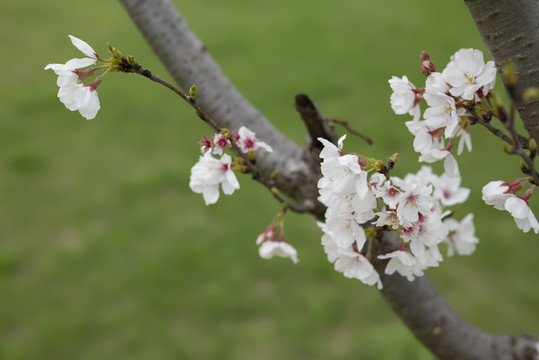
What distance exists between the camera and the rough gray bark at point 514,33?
66 centimetres

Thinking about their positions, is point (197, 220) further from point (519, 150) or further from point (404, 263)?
point (519, 150)

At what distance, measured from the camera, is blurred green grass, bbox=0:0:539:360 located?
6.66ft

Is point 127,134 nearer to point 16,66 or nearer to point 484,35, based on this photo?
point 16,66

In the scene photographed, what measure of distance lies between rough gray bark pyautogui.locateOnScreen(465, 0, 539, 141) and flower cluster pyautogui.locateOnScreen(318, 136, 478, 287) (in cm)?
17

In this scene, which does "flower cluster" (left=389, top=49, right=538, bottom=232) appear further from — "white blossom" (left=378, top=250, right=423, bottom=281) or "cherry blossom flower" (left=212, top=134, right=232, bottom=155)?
"cherry blossom flower" (left=212, top=134, right=232, bottom=155)

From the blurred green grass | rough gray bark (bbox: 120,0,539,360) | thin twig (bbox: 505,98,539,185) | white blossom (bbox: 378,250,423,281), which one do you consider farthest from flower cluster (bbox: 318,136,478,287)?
the blurred green grass

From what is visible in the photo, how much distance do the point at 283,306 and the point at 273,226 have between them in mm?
1274

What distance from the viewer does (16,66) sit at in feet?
11.6

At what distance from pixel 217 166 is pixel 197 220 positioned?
173cm

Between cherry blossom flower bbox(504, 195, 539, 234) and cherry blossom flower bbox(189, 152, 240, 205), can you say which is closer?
cherry blossom flower bbox(504, 195, 539, 234)

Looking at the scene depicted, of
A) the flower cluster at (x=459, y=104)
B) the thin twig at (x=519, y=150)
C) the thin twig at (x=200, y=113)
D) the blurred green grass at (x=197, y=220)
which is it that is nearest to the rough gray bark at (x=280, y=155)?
the thin twig at (x=200, y=113)

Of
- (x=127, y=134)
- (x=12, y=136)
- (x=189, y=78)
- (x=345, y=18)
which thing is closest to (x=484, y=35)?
(x=189, y=78)

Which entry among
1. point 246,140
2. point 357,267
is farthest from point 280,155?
point 357,267

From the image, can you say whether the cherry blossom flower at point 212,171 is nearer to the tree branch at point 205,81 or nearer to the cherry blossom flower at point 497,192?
the tree branch at point 205,81
